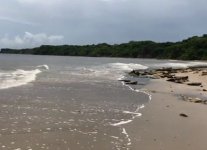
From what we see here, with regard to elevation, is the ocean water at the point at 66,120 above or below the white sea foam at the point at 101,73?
above

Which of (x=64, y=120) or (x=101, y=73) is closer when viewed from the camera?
(x=64, y=120)

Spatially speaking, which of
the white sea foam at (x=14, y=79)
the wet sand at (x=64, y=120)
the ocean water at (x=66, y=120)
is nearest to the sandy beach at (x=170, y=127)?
the ocean water at (x=66, y=120)

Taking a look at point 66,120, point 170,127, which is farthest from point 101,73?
point 170,127

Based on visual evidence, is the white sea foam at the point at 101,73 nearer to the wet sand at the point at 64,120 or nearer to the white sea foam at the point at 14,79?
the white sea foam at the point at 14,79

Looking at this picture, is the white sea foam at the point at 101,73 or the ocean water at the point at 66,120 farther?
the white sea foam at the point at 101,73

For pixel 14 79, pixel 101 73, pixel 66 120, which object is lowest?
pixel 101 73

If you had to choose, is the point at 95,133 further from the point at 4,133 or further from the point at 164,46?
the point at 164,46

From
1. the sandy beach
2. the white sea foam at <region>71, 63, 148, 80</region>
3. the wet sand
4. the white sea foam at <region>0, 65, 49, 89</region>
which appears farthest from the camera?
the white sea foam at <region>71, 63, 148, 80</region>

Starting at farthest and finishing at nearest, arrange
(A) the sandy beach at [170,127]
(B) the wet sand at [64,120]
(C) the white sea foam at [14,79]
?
(C) the white sea foam at [14,79]
(A) the sandy beach at [170,127]
(B) the wet sand at [64,120]

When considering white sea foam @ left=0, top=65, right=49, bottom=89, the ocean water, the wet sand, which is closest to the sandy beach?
the ocean water

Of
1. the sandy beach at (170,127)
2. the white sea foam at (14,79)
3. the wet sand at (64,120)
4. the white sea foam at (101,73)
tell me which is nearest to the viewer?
the wet sand at (64,120)

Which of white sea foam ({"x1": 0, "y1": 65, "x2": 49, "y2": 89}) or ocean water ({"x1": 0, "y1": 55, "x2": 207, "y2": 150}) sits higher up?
ocean water ({"x1": 0, "y1": 55, "x2": 207, "y2": 150})

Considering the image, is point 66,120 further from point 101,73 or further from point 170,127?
point 101,73

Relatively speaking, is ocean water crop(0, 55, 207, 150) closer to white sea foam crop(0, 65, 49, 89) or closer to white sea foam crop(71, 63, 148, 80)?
white sea foam crop(0, 65, 49, 89)
